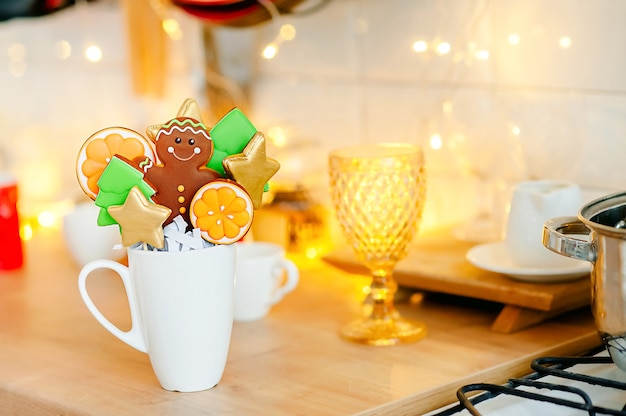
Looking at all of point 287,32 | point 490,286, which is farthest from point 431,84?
point 490,286

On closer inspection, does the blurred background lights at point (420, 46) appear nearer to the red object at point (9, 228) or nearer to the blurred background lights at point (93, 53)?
the red object at point (9, 228)

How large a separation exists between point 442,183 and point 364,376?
1.80 feet

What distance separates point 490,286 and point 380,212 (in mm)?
148

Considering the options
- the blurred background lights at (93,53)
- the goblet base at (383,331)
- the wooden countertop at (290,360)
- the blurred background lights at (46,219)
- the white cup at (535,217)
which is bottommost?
the wooden countertop at (290,360)

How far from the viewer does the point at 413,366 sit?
0.92 meters

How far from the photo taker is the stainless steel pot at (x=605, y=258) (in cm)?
79

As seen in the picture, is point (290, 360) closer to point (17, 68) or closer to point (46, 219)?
point (46, 219)

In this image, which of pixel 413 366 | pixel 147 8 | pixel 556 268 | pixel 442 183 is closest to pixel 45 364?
pixel 413 366

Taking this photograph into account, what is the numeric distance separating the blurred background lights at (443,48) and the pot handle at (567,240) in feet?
1.58

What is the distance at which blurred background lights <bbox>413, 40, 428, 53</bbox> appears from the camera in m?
1.33

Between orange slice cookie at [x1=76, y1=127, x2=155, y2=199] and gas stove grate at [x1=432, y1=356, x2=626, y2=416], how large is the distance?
1.22 feet

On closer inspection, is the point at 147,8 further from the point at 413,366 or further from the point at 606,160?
the point at 413,366


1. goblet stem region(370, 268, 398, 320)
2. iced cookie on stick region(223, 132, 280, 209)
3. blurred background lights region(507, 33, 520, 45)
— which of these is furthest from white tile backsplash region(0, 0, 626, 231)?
iced cookie on stick region(223, 132, 280, 209)

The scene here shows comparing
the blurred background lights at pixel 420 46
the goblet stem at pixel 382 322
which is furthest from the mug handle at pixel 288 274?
the blurred background lights at pixel 420 46
